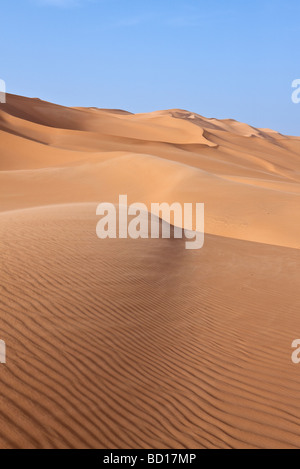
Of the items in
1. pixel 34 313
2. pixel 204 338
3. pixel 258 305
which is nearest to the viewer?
pixel 34 313

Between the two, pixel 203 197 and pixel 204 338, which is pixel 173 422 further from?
pixel 203 197

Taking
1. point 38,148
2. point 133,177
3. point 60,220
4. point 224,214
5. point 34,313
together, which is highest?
point 38,148

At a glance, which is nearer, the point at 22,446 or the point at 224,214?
the point at 22,446

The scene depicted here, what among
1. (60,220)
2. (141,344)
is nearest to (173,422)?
(141,344)

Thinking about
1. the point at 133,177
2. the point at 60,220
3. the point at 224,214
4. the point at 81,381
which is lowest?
the point at 81,381

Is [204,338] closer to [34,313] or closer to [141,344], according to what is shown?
[141,344]

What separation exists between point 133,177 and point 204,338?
16462mm

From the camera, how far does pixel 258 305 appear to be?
22.0 feet

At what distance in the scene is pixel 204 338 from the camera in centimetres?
539

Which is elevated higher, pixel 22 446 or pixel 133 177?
pixel 133 177
